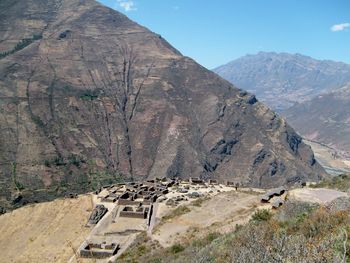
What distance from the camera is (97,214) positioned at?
51031 mm

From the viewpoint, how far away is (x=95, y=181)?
400 ft

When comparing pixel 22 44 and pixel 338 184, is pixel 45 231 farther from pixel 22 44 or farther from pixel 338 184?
pixel 22 44

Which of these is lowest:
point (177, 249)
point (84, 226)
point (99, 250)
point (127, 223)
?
point (84, 226)

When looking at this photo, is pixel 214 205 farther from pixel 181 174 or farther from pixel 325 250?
pixel 181 174

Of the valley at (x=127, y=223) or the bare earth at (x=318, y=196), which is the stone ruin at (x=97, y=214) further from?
the bare earth at (x=318, y=196)

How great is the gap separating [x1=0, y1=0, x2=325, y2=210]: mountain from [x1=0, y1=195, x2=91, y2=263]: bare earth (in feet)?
152

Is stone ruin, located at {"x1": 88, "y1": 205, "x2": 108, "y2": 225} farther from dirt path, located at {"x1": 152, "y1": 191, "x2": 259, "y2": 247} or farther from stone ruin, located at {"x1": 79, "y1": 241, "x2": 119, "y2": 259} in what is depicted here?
dirt path, located at {"x1": 152, "y1": 191, "x2": 259, "y2": 247}

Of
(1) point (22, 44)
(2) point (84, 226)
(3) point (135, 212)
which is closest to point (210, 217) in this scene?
(3) point (135, 212)

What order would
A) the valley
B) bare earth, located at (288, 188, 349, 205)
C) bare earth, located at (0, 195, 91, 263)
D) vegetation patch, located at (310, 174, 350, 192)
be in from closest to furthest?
bare earth, located at (288, 188, 349, 205) → vegetation patch, located at (310, 174, 350, 192) → the valley → bare earth, located at (0, 195, 91, 263)

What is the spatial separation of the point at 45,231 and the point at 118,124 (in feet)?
347

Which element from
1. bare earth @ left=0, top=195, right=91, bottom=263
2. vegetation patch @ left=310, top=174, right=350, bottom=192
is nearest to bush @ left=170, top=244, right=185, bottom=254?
vegetation patch @ left=310, top=174, right=350, bottom=192

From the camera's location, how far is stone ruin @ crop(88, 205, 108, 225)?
162ft

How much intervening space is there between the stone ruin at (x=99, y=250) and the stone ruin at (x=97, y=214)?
7808 millimetres

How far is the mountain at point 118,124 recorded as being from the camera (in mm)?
123625
